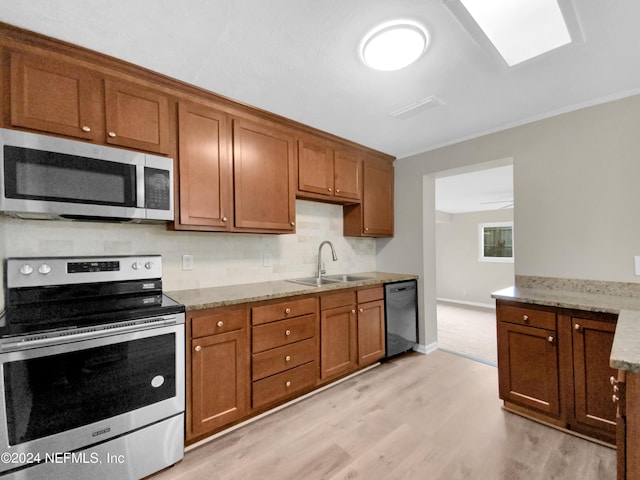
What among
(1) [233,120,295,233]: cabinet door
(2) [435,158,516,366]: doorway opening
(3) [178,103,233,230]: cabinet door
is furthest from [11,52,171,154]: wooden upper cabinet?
(2) [435,158,516,366]: doorway opening

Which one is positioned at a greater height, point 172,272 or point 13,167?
point 13,167

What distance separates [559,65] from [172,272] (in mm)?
2861

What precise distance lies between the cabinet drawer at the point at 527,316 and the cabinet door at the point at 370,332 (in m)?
1.06

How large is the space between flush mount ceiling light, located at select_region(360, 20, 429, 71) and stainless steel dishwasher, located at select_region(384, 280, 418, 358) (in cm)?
198

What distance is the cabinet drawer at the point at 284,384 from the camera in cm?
195

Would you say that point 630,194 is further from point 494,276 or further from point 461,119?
point 494,276

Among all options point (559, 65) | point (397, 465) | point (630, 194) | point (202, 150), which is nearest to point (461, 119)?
point (559, 65)

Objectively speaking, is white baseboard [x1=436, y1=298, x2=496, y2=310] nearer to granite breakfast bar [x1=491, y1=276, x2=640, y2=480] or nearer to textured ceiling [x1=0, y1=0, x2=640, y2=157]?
granite breakfast bar [x1=491, y1=276, x2=640, y2=480]

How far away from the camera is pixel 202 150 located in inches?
77.9

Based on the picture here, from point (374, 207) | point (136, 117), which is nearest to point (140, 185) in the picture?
point (136, 117)

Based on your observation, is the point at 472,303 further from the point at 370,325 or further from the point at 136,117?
the point at 136,117

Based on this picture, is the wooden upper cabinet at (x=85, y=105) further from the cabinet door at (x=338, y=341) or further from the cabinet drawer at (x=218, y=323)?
the cabinet door at (x=338, y=341)

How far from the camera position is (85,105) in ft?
5.10

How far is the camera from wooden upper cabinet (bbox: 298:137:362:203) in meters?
2.59
